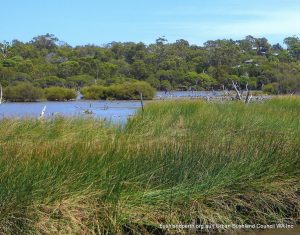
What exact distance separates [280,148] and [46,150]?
3435 mm

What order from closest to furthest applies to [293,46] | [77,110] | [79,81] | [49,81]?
[77,110] → [49,81] → [79,81] → [293,46]

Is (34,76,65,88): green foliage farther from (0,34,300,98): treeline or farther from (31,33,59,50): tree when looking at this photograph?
(31,33,59,50): tree

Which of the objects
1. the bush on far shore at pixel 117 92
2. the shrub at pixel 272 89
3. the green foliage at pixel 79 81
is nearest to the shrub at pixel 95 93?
the bush on far shore at pixel 117 92

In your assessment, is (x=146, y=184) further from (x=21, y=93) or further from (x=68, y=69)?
(x=68, y=69)

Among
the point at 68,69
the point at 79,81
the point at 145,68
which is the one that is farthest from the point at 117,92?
the point at 145,68

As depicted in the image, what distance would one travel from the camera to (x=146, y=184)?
664 centimetres

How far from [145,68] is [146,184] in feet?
229

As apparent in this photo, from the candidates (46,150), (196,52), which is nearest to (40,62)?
(196,52)

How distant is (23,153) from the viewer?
6.57m

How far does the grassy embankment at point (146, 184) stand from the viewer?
18.9 ft

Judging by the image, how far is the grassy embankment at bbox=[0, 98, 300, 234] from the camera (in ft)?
18.9

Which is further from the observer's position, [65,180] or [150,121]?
[150,121]

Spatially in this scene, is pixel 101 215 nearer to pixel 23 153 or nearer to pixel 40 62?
pixel 23 153

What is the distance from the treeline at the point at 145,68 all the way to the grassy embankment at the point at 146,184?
43899 millimetres
